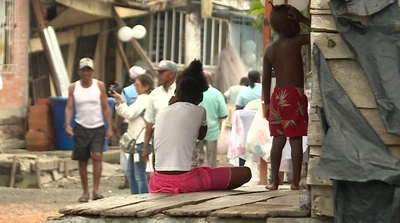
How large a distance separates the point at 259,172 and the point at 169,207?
5.67 m

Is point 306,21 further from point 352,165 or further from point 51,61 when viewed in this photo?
point 51,61

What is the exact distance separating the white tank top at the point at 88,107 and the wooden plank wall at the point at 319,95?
21.3ft

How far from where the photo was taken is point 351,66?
605cm

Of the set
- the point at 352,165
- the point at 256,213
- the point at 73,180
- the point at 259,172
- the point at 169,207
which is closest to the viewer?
the point at 352,165

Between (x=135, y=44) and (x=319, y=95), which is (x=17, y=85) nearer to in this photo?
(x=135, y=44)

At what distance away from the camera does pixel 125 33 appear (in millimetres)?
20297

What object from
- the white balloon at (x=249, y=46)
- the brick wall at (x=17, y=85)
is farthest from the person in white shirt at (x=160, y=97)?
the white balloon at (x=249, y=46)

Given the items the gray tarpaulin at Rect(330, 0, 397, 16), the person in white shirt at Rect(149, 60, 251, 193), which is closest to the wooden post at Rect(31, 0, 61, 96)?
the person in white shirt at Rect(149, 60, 251, 193)

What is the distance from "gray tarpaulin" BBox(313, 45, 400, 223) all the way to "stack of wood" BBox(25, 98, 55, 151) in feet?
37.7

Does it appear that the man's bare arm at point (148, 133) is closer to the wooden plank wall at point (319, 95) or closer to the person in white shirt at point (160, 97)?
the person in white shirt at point (160, 97)

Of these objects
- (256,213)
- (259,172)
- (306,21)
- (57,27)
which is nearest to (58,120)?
(57,27)

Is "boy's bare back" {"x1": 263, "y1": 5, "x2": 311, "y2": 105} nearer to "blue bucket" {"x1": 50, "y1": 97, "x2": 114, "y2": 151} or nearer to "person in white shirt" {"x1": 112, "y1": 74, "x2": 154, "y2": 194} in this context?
"person in white shirt" {"x1": 112, "y1": 74, "x2": 154, "y2": 194}

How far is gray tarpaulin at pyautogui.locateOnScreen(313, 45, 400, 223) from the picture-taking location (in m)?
5.75

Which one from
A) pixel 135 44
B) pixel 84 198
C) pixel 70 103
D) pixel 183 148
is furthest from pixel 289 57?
pixel 135 44
